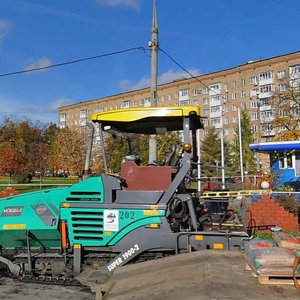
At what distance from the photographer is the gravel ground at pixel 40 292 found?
22.5ft

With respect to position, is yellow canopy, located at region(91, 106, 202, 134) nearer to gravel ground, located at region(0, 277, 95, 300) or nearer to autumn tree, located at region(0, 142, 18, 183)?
gravel ground, located at region(0, 277, 95, 300)

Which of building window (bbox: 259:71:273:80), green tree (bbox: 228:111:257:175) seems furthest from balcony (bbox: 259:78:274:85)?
green tree (bbox: 228:111:257:175)

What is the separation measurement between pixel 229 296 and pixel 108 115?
12.0ft

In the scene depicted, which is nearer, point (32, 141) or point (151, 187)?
point (151, 187)

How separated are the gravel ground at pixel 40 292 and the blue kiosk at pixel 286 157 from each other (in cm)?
1905

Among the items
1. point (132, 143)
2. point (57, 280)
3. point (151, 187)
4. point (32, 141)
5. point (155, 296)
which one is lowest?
point (57, 280)

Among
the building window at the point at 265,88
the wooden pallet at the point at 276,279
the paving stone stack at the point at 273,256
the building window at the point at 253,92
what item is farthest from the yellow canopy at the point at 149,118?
the building window at the point at 253,92

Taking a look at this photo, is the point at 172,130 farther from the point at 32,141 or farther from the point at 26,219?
the point at 32,141

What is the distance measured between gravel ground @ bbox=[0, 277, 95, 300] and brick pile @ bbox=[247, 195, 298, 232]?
5.97 m

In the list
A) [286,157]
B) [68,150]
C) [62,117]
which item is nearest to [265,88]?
[68,150]

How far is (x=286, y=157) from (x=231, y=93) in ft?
194

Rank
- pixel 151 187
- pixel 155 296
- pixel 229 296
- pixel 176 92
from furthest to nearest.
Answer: pixel 176 92, pixel 151 187, pixel 155 296, pixel 229 296

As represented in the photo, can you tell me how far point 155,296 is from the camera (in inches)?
173

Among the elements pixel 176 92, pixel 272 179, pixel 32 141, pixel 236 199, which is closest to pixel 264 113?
pixel 176 92
